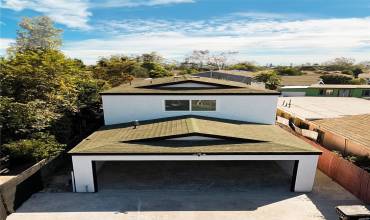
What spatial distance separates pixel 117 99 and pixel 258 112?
37.5ft

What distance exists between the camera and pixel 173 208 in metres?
14.1

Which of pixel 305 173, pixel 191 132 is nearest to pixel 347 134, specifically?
pixel 305 173

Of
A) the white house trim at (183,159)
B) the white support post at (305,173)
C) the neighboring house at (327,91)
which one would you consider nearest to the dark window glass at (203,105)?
the white house trim at (183,159)

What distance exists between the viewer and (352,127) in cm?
2061

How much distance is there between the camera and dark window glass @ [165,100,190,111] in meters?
21.0

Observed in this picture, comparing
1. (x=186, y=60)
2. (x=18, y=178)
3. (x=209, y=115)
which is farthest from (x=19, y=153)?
(x=186, y=60)

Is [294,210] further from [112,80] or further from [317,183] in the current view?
[112,80]

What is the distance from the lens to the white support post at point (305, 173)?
15.3m

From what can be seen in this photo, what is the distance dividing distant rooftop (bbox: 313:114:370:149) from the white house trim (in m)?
4.75

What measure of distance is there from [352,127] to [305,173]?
8161 millimetres

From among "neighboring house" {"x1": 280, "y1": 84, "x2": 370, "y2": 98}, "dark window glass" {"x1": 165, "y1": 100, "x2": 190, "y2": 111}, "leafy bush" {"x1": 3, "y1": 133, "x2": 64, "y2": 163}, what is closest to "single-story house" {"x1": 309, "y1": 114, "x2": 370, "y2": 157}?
"dark window glass" {"x1": 165, "y1": 100, "x2": 190, "y2": 111}

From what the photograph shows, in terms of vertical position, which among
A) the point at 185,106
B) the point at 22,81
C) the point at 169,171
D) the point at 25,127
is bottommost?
the point at 169,171

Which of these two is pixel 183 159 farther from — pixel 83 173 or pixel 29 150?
pixel 29 150

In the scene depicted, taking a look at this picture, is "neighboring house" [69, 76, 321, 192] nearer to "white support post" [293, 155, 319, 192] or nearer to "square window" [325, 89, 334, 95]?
"white support post" [293, 155, 319, 192]
